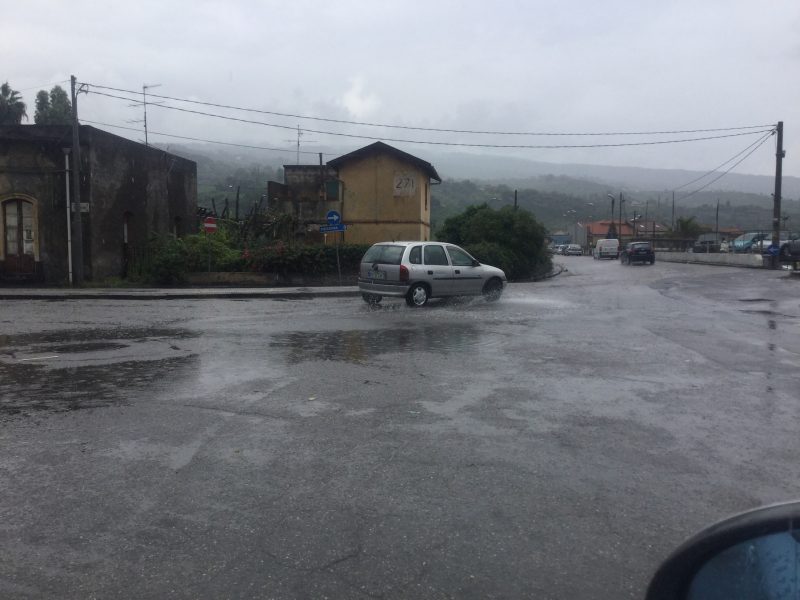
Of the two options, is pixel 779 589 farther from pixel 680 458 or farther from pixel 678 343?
pixel 678 343

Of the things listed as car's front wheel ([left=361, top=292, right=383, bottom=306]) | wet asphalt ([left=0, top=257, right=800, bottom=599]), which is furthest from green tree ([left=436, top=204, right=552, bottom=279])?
wet asphalt ([left=0, top=257, right=800, bottom=599])

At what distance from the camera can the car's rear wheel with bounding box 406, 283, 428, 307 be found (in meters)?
17.7

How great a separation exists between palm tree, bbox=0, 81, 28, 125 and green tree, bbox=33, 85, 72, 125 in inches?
56.9

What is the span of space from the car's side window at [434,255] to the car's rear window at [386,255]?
27.3 inches

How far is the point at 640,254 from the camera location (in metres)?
48.3

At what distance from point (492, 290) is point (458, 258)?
5.39 feet

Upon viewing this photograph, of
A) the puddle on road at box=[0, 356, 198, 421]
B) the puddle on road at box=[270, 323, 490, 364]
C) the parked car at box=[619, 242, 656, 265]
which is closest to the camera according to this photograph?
the puddle on road at box=[0, 356, 198, 421]

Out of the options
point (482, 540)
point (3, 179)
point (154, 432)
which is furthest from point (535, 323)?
point (3, 179)

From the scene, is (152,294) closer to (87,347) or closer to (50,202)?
(50,202)

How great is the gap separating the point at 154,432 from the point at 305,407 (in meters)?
1.52

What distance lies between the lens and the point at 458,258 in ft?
62.1

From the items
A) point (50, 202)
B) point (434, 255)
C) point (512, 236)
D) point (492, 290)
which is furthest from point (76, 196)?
point (512, 236)

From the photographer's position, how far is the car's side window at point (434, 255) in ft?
59.6

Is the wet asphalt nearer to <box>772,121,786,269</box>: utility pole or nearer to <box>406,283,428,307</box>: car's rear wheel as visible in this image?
<box>406,283,428,307</box>: car's rear wheel
